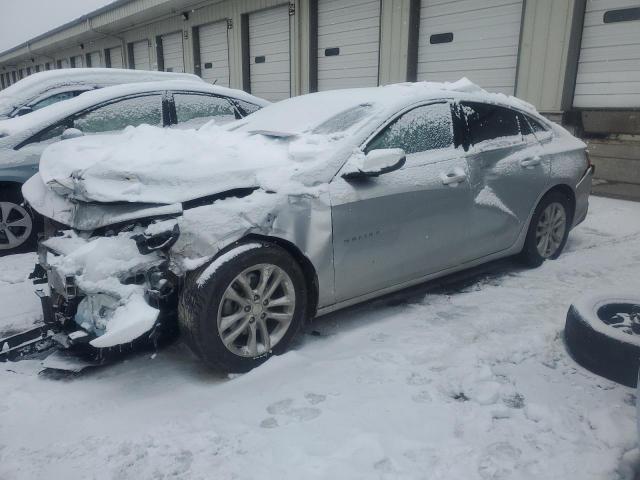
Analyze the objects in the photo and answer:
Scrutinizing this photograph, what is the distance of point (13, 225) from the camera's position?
497cm

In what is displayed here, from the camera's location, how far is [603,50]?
730 centimetres

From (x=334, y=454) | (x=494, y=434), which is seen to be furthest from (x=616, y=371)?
(x=334, y=454)

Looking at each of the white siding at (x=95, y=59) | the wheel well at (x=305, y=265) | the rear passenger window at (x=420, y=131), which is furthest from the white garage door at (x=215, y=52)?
the wheel well at (x=305, y=265)

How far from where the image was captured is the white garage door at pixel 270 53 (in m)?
12.6

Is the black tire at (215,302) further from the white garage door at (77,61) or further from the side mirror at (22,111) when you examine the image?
the white garage door at (77,61)

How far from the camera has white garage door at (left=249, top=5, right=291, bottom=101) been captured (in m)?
12.6

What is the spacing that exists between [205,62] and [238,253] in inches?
575

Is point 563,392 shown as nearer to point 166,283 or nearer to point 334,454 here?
point 334,454

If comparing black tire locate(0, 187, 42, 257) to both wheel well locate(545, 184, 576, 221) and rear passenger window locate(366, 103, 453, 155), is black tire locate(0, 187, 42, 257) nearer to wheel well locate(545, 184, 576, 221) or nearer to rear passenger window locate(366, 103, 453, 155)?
rear passenger window locate(366, 103, 453, 155)

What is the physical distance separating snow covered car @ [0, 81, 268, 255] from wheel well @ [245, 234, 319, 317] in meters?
2.65

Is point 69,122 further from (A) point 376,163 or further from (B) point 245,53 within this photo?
(B) point 245,53

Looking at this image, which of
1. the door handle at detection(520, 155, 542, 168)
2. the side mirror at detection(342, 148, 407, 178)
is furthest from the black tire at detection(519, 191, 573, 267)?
the side mirror at detection(342, 148, 407, 178)

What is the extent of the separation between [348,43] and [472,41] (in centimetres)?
308

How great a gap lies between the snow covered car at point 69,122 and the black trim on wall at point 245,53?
29.8 feet
